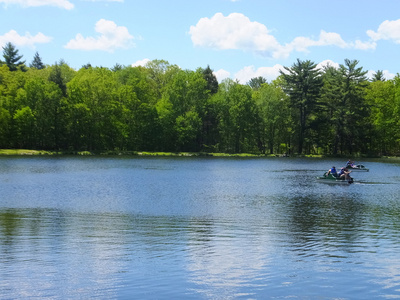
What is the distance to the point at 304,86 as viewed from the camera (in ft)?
382

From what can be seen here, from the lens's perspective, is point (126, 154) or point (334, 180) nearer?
point (334, 180)

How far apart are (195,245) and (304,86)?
331ft

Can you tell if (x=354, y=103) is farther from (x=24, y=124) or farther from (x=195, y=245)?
(x=195, y=245)

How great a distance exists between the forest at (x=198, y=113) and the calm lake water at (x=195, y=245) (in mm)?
71190

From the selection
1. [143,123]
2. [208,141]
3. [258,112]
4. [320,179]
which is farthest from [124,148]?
[320,179]

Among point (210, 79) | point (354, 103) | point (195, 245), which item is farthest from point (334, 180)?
point (210, 79)

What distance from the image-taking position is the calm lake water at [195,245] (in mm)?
14531

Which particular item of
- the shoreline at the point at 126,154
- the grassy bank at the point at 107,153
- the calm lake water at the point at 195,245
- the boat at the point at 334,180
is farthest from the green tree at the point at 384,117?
the calm lake water at the point at 195,245

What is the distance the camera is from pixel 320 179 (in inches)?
2188

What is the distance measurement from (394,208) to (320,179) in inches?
812

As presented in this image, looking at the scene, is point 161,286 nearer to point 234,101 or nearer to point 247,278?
point 247,278

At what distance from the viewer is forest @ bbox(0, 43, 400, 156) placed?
110 m

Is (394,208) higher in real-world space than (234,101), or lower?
lower

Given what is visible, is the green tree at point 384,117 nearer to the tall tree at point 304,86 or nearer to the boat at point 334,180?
the tall tree at point 304,86
